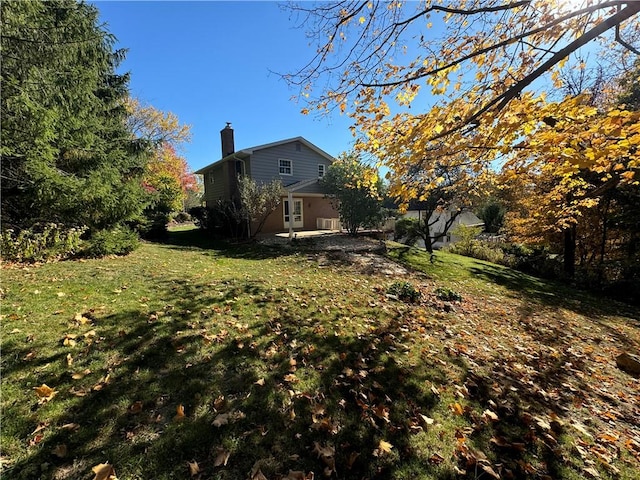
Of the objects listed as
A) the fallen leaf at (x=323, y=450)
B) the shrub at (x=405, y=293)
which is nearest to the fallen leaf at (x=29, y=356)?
the fallen leaf at (x=323, y=450)

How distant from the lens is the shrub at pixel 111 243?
7.66 metres

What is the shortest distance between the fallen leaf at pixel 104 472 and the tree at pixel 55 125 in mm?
6520

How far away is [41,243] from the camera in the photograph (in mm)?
6695

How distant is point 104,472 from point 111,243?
8026mm

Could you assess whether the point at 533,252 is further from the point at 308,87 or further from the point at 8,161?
the point at 8,161

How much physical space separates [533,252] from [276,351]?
17977 mm

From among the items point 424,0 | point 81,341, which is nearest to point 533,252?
point 424,0

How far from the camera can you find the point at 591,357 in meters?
4.28

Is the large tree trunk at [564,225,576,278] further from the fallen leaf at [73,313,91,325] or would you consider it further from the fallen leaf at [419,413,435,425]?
the fallen leaf at [73,313,91,325]

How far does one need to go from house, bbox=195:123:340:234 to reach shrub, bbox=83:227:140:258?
312 inches

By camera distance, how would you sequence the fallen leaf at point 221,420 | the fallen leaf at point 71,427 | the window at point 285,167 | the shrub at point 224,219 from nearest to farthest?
1. the fallen leaf at point 71,427
2. the fallen leaf at point 221,420
3. the shrub at point 224,219
4. the window at point 285,167

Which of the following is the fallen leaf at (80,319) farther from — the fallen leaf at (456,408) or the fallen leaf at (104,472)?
the fallen leaf at (456,408)

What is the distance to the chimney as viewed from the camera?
18.7 m

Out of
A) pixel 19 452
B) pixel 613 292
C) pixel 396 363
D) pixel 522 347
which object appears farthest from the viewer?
pixel 613 292
